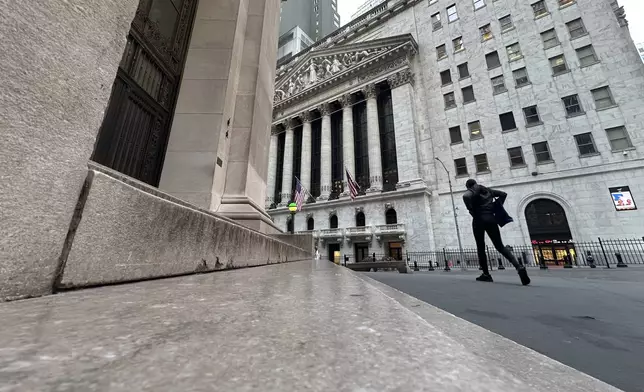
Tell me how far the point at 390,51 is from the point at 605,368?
31.9 metres

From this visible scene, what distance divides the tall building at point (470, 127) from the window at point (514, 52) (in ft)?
0.29

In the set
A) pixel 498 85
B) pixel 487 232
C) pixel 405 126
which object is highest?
pixel 498 85

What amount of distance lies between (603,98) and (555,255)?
39.1ft

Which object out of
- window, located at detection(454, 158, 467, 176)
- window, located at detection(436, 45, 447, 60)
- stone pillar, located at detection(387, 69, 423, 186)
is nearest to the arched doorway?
window, located at detection(454, 158, 467, 176)

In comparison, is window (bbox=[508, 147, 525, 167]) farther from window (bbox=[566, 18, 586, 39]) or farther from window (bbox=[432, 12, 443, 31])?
window (bbox=[432, 12, 443, 31])

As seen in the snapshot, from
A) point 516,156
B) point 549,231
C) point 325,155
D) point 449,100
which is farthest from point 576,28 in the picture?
point 325,155

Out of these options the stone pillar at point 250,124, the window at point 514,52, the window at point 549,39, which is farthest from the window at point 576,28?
the stone pillar at point 250,124

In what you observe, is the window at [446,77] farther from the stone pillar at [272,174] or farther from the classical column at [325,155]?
the stone pillar at [272,174]

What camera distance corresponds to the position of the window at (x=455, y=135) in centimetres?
2401

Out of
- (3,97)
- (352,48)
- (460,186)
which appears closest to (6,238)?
(3,97)

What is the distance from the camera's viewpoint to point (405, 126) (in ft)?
84.7

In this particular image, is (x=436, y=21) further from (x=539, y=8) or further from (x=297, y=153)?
(x=297, y=153)

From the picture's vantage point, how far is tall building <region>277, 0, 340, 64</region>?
57062mm

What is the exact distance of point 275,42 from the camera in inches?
314
